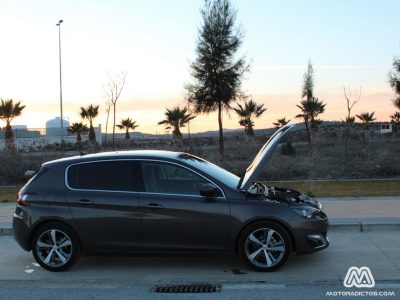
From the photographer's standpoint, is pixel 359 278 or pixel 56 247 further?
pixel 56 247

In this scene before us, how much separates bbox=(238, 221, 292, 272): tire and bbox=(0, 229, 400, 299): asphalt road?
5.3 inches

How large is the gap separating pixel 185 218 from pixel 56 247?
183cm

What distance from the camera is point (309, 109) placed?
48.2 metres

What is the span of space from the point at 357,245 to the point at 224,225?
2661 mm

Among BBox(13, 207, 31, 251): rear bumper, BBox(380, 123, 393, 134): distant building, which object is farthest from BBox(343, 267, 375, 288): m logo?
BBox(380, 123, 393, 134): distant building

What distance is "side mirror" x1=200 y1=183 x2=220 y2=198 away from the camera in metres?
7.03

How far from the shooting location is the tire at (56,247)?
24.0ft

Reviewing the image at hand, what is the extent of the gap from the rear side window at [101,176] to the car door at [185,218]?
0.35 meters

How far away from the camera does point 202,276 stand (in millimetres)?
6977

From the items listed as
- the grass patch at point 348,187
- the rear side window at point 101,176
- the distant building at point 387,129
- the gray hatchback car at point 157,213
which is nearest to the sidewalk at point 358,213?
the grass patch at point 348,187

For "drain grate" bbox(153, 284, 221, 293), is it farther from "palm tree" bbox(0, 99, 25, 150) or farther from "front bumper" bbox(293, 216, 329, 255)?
"palm tree" bbox(0, 99, 25, 150)

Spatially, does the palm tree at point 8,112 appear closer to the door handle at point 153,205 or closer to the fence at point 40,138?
the fence at point 40,138

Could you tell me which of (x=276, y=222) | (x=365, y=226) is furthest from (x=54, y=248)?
(x=365, y=226)

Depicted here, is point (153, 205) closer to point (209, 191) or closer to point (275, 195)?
point (209, 191)
